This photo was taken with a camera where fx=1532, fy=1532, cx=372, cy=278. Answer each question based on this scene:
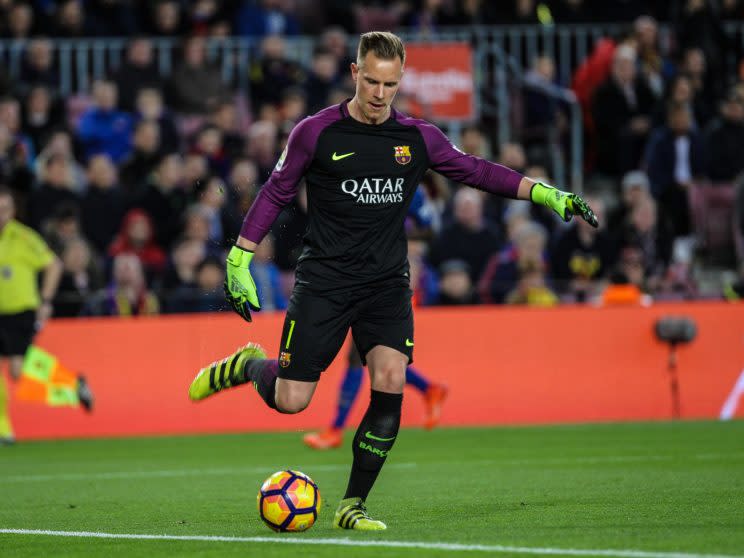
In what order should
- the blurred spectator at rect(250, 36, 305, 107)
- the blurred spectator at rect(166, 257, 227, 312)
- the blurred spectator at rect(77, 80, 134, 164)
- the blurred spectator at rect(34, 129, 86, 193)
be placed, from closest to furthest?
1. the blurred spectator at rect(166, 257, 227, 312)
2. the blurred spectator at rect(34, 129, 86, 193)
3. the blurred spectator at rect(77, 80, 134, 164)
4. the blurred spectator at rect(250, 36, 305, 107)

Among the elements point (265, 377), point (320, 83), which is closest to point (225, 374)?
point (265, 377)

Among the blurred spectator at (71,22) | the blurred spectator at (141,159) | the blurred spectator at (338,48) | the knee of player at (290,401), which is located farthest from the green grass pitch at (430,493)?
the blurred spectator at (71,22)

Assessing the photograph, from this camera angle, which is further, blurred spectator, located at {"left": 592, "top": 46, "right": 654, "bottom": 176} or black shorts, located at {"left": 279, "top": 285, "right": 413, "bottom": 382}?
blurred spectator, located at {"left": 592, "top": 46, "right": 654, "bottom": 176}

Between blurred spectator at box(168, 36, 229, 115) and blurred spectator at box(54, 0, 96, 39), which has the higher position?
blurred spectator at box(54, 0, 96, 39)

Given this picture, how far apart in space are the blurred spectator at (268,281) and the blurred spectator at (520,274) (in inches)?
85.4

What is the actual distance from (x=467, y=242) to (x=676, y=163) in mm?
3153

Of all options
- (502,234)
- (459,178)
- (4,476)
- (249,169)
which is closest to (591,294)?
(502,234)

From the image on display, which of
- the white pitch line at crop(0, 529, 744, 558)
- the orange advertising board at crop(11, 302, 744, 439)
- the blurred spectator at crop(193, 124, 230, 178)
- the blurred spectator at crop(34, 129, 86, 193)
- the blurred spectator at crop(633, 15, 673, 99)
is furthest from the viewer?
the blurred spectator at crop(633, 15, 673, 99)

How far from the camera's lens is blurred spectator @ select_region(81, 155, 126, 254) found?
17109 mm

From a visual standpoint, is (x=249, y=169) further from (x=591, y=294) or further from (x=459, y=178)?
(x=459, y=178)

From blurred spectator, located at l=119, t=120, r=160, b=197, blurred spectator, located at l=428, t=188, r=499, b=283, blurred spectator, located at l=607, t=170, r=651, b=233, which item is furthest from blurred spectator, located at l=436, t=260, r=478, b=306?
blurred spectator, located at l=119, t=120, r=160, b=197

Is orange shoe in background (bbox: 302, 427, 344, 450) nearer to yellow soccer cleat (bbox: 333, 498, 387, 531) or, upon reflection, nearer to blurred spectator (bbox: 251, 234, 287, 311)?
blurred spectator (bbox: 251, 234, 287, 311)

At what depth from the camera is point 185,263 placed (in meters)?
16.2

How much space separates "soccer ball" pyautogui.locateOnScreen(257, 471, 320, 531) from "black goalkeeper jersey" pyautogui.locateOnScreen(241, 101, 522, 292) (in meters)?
0.98
